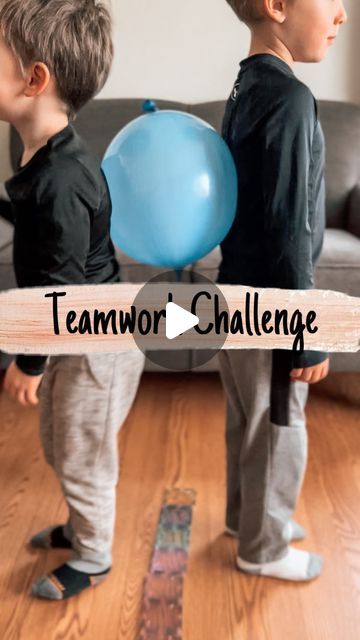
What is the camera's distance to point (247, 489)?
1.00 metres

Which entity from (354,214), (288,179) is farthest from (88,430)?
(354,214)

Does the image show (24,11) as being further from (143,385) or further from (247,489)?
(143,385)

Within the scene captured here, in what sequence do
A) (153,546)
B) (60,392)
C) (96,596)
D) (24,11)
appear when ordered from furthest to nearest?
(153,546)
(96,596)
(60,392)
(24,11)

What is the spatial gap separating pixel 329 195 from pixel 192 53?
44 centimetres

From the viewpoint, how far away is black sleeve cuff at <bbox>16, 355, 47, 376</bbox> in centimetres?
72

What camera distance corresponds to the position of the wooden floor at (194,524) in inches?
38.0

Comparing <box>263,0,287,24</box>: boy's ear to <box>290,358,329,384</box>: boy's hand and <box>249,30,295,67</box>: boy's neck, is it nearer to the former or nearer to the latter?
<box>249,30,295,67</box>: boy's neck

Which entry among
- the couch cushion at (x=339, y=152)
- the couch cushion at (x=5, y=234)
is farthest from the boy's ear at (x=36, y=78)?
the couch cushion at (x=339, y=152)

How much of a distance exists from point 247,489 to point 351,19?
3.35 ft

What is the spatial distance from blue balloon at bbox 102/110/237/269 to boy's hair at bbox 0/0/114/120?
2.2 inches

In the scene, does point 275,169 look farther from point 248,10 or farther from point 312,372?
point 312,372

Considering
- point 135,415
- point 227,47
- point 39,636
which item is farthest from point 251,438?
point 227,47

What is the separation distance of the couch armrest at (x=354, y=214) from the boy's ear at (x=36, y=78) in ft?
3.57

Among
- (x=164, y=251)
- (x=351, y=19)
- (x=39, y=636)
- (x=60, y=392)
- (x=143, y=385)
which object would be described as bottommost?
(x=143, y=385)
